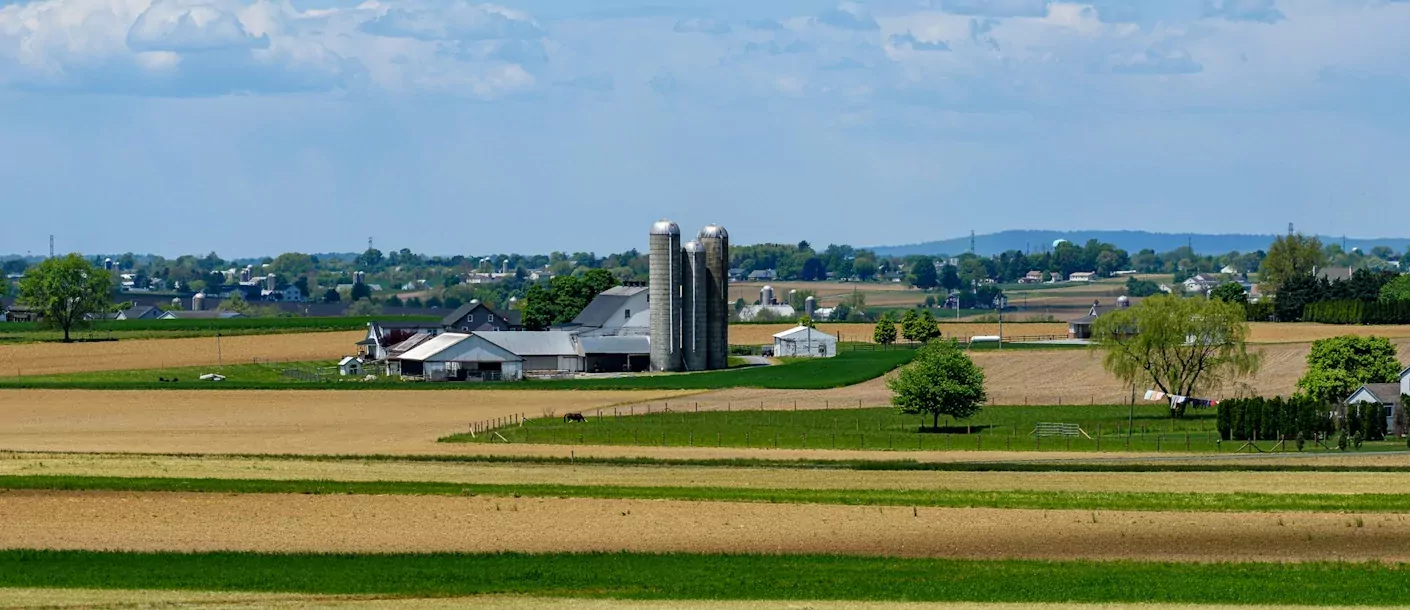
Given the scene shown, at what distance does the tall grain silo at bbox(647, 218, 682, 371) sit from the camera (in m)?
116

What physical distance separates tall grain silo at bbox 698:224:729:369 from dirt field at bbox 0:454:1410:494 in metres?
57.6

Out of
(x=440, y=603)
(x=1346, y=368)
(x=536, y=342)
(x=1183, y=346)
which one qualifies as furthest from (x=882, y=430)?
(x=536, y=342)

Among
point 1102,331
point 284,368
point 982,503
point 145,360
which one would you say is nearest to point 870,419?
point 1102,331

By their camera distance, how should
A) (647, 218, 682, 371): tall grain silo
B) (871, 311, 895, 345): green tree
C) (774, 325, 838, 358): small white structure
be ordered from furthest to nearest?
(871, 311, 895, 345): green tree, (774, 325, 838, 358): small white structure, (647, 218, 682, 371): tall grain silo

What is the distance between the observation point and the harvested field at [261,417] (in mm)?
70338

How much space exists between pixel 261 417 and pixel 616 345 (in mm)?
38985

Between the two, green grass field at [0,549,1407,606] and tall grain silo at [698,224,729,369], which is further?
tall grain silo at [698,224,729,369]

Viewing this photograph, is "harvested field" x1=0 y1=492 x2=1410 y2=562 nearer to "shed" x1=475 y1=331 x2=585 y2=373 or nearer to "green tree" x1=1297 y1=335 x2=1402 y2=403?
"green tree" x1=1297 y1=335 x2=1402 y2=403

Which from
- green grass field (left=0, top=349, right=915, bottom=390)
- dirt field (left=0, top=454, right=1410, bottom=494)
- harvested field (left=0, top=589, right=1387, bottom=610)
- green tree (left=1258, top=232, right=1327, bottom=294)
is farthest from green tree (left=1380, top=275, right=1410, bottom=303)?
harvested field (left=0, top=589, right=1387, bottom=610)

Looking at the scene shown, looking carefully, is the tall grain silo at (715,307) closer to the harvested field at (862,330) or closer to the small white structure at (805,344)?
the small white structure at (805,344)

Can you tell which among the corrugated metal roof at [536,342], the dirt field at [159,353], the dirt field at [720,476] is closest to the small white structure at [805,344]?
the corrugated metal roof at [536,342]

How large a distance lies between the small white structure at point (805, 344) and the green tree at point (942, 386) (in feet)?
185

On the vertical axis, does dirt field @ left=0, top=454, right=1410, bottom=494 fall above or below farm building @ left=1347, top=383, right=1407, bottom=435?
below

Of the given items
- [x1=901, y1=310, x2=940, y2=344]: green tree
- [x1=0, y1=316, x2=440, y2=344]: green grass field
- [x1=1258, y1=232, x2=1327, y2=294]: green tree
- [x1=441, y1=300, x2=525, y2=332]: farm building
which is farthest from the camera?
[x1=1258, y1=232, x2=1327, y2=294]: green tree
